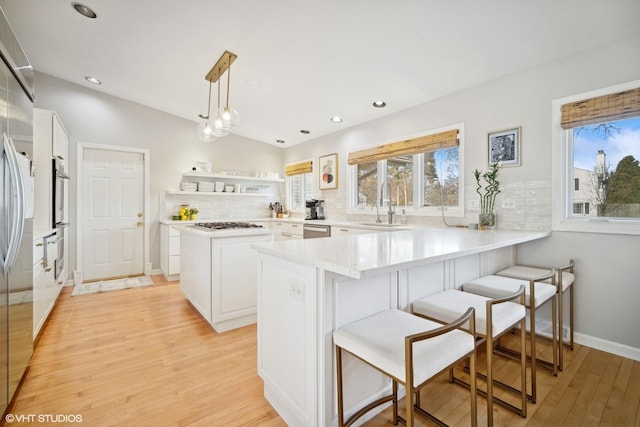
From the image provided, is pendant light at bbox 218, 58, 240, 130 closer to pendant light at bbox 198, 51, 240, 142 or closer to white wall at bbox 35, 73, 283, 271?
pendant light at bbox 198, 51, 240, 142

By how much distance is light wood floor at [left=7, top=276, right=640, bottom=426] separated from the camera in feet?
5.07

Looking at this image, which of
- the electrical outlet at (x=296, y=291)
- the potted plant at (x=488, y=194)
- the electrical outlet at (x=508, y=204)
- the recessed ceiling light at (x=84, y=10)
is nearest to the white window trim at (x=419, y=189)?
the potted plant at (x=488, y=194)

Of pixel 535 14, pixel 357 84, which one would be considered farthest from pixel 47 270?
pixel 535 14

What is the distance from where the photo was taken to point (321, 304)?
126 cm

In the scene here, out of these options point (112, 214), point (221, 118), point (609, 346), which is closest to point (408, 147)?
point (221, 118)

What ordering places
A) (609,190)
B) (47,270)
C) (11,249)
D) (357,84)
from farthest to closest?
(357,84)
(47,270)
(609,190)
(11,249)

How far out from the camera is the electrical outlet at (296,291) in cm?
135

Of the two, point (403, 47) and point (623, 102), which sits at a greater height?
point (403, 47)

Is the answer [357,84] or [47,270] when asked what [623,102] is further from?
[47,270]

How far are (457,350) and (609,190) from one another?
2238 millimetres

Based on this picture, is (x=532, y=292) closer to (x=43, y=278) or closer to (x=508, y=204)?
(x=508, y=204)

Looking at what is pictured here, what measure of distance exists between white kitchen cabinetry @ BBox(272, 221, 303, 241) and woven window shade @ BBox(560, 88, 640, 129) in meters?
3.42

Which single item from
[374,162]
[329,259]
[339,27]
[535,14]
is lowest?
[329,259]

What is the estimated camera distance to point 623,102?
6.86 ft
